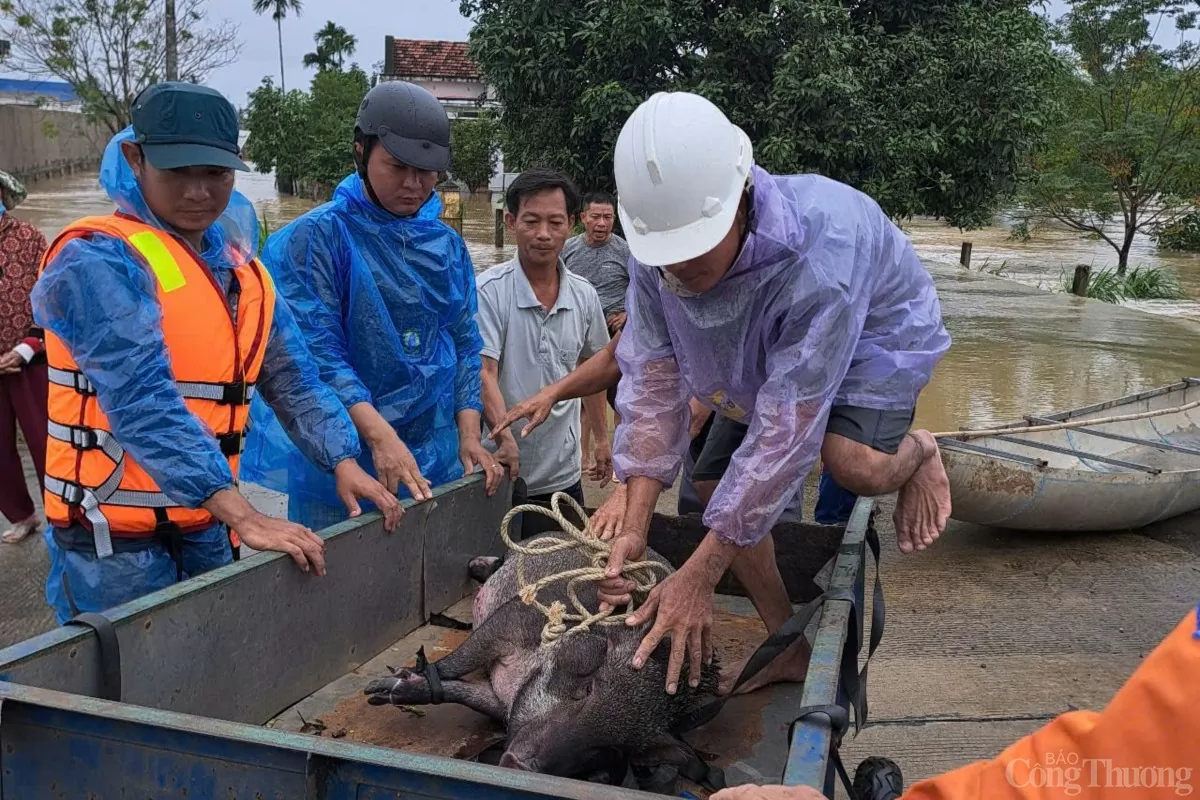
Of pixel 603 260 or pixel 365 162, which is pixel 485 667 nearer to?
pixel 365 162

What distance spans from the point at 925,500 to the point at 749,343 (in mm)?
822

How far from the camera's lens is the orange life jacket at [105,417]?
2465 mm

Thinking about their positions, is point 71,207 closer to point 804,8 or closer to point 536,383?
point 804,8

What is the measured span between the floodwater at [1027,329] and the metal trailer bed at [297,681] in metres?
7.10

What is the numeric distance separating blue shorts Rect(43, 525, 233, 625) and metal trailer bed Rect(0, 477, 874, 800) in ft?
0.79

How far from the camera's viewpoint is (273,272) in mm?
3318

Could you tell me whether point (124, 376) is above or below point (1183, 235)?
below

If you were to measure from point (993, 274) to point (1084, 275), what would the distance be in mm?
3478

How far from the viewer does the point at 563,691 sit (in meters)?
2.68

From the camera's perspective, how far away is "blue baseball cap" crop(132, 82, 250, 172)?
2.42 metres

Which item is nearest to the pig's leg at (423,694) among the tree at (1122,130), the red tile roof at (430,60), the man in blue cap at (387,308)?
the man in blue cap at (387,308)

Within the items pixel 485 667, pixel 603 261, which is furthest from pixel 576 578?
pixel 603 261

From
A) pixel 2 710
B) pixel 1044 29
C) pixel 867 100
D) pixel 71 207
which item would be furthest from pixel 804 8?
pixel 71 207

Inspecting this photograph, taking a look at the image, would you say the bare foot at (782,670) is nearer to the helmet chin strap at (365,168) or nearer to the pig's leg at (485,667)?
the pig's leg at (485,667)
